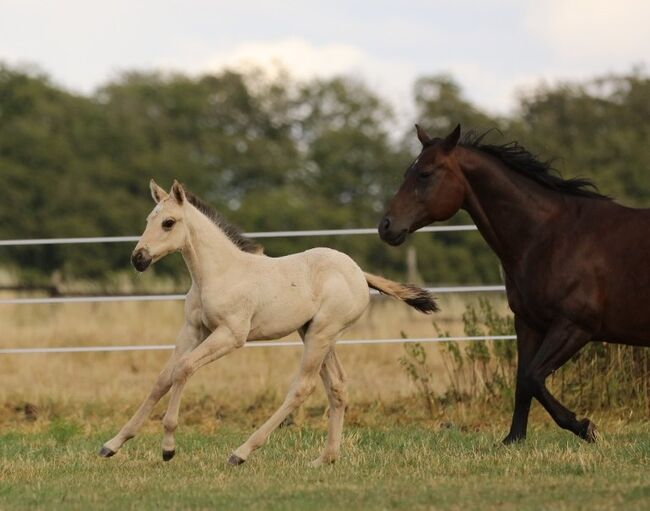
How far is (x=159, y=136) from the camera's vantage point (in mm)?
34500

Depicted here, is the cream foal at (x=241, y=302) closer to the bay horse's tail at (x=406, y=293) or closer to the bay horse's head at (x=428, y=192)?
the bay horse's tail at (x=406, y=293)

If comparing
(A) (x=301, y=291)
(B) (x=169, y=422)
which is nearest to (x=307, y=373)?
(A) (x=301, y=291)

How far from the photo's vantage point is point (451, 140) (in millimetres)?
8078

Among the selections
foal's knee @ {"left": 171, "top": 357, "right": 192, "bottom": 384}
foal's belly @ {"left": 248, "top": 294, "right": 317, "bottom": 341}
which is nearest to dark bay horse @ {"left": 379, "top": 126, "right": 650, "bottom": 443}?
foal's belly @ {"left": 248, "top": 294, "right": 317, "bottom": 341}

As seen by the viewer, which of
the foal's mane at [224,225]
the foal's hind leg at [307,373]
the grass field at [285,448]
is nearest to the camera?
the grass field at [285,448]

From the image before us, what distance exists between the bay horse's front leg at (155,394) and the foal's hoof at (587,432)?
2468 mm

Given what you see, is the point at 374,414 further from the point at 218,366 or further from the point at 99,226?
the point at 99,226

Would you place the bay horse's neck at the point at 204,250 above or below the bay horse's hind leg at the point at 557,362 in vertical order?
above

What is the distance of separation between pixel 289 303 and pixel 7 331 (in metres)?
9.67

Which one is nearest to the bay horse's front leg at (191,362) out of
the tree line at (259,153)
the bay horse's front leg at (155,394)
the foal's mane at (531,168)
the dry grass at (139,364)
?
the bay horse's front leg at (155,394)

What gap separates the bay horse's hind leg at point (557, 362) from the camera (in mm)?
7816

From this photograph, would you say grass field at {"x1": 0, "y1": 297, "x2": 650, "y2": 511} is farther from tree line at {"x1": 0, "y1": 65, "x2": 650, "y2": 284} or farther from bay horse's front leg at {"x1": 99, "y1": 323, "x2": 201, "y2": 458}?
tree line at {"x1": 0, "y1": 65, "x2": 650, "y2": 284}

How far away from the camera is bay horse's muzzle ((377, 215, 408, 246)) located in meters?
7.93

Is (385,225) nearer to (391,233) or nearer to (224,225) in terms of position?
(391,233)
